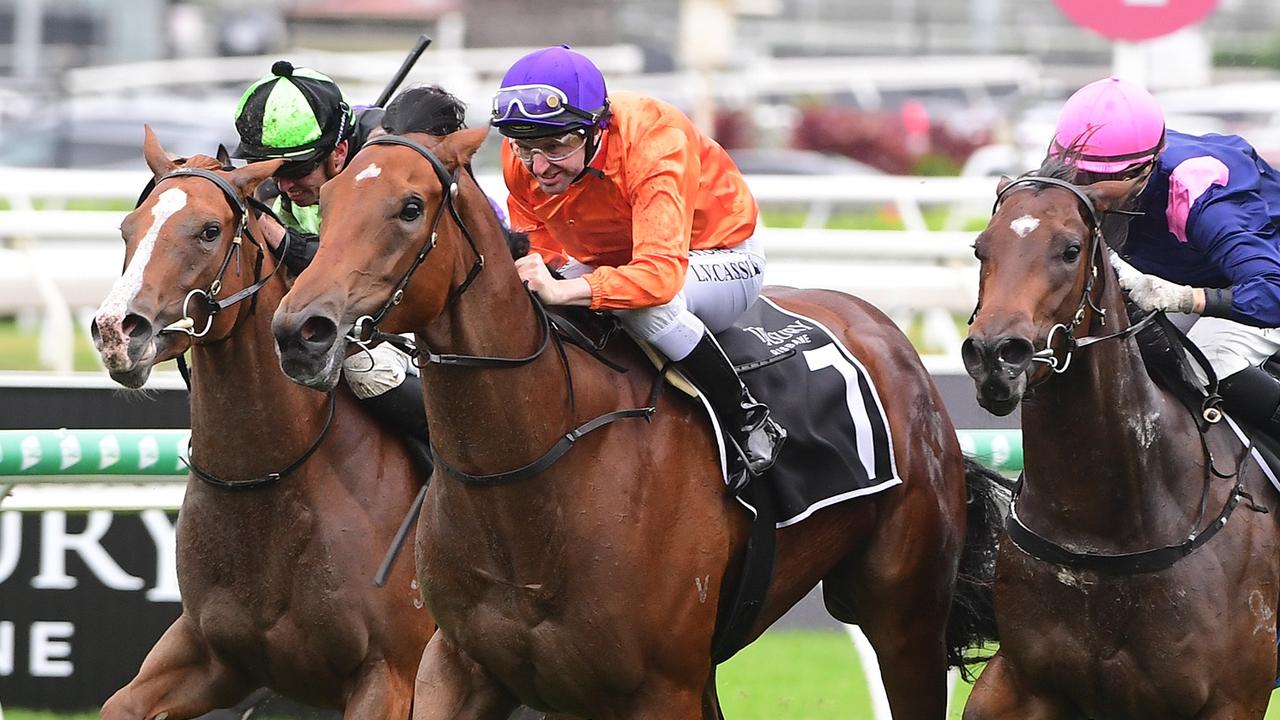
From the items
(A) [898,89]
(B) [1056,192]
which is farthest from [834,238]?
(A) [898,89]

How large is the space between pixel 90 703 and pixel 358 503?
5.85 ft

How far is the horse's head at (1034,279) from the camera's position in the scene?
152 inches

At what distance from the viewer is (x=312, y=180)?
484 cm

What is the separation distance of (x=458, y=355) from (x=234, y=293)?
2.42 ft

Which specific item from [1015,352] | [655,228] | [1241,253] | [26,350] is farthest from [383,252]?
[26,350]

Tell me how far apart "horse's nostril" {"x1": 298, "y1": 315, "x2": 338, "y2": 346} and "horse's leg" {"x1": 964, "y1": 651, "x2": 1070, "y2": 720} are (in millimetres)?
1790

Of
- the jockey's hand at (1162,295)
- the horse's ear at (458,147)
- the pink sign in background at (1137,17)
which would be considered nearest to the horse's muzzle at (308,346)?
the horse's ear at (458,147)

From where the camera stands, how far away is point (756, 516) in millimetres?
4578

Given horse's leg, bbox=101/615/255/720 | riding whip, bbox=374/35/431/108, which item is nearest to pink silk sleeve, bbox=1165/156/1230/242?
riding whip, bbox=374/35/431/108

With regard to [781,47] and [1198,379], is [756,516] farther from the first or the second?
[781,47]

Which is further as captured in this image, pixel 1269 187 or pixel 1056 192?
pixel 1269 187

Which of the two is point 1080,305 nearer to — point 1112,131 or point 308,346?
point 1112,131

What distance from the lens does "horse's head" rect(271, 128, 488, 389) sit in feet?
11.9

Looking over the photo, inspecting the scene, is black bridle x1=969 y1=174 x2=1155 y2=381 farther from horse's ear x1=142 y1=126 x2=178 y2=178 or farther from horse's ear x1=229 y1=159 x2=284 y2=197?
horse's ear x1=142 y1=126 x2=178 y2=178
